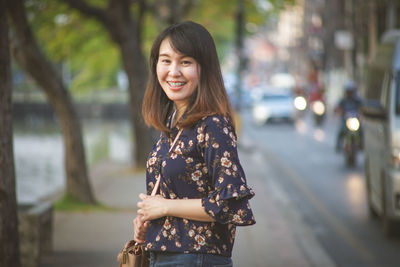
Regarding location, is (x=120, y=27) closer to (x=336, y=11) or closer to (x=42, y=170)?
(x=42, y=170)

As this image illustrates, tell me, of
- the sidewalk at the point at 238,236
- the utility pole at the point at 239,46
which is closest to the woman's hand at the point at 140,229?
the sidewalk at the point at 238,236

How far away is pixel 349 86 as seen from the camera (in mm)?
18688

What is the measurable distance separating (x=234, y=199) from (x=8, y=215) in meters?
3.27

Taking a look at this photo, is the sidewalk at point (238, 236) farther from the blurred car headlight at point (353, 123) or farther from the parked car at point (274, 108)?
the parked car at point (274, 108)

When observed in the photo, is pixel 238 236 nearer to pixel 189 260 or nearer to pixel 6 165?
pixel 6 165

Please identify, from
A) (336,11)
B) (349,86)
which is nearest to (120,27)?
(349,86)

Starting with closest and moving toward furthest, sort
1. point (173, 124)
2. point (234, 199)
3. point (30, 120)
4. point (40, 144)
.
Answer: point (234, 199) < point (173, 124) < point (40, 144) < point (30, 120)

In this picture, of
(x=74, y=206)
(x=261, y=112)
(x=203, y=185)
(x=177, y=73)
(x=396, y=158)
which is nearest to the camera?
(x=203, y=185)

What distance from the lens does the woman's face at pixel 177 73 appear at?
322 centimetres

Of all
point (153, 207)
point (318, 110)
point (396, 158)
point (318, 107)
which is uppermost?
point (153, 207)

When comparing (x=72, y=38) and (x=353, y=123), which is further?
(x=72, y=38)

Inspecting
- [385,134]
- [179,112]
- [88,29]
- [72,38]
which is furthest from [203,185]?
[88,29]

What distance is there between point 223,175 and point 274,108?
116 feet

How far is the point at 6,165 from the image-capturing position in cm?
579
